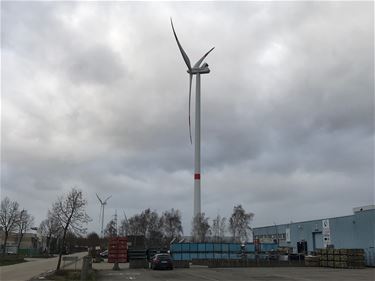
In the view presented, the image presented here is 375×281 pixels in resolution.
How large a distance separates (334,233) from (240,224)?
39971 mm

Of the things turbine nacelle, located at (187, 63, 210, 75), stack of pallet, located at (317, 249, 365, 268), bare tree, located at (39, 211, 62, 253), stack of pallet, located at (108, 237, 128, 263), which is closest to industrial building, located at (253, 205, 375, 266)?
stack of pallet, located at (317, 249, 365, 268)

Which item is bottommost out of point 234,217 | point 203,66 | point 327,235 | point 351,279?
point 351,279

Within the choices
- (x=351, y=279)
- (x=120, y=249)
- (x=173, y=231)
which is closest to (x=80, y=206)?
(x=120, y=249)

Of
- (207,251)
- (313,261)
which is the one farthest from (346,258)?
(207,251)

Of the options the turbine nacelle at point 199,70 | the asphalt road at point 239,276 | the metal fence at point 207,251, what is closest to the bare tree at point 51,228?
the asphalt road at point 239,276

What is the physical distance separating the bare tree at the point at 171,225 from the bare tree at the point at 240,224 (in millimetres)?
31345

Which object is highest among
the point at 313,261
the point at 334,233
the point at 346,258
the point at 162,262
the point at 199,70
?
the point at 199,70

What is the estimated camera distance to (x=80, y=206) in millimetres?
36875

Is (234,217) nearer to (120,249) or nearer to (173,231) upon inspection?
(173,231)

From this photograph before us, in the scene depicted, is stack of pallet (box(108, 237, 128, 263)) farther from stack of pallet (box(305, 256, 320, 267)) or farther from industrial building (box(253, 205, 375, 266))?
industrial building (box(253, 205, 375, 266))

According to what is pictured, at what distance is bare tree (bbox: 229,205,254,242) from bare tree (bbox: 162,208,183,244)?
103 feet

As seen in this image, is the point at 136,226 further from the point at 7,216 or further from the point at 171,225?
the point at 7,216

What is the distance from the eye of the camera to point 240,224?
98.9 m

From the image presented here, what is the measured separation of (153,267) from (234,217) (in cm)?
5766
